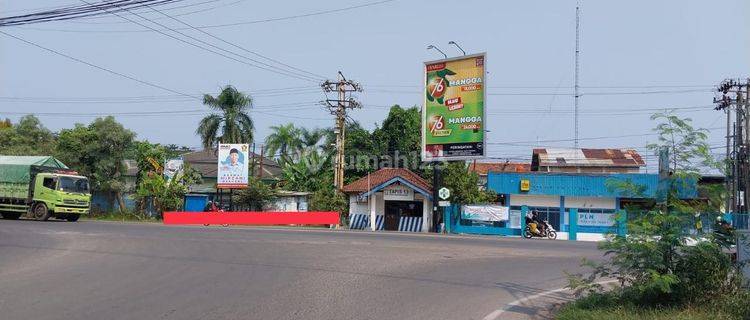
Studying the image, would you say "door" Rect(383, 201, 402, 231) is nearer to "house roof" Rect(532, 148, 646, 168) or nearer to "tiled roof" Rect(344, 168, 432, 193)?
"tiled roof" Rect(344, 168, 432, 193)

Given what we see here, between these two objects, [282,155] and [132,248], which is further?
[282,155]

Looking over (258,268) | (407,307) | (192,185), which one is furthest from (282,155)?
(407,307)

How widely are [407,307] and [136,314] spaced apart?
13.2 feet

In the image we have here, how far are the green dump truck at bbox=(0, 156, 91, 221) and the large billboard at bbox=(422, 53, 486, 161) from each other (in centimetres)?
1972

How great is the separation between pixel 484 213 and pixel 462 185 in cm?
217

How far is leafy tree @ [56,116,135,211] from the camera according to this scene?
5016cm

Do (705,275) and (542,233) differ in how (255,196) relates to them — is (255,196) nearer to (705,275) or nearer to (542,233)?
(542,233)

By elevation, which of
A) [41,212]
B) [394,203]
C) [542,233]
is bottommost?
[542,233]

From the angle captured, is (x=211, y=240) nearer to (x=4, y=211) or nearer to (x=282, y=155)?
(x=4, y=211)

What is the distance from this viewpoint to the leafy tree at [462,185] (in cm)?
3994

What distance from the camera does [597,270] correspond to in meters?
9.70

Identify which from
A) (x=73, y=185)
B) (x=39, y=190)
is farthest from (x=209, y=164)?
(x=39, y=190)

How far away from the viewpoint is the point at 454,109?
37906mm

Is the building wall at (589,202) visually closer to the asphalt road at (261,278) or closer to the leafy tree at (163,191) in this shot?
the asphalt road at (261,278)
